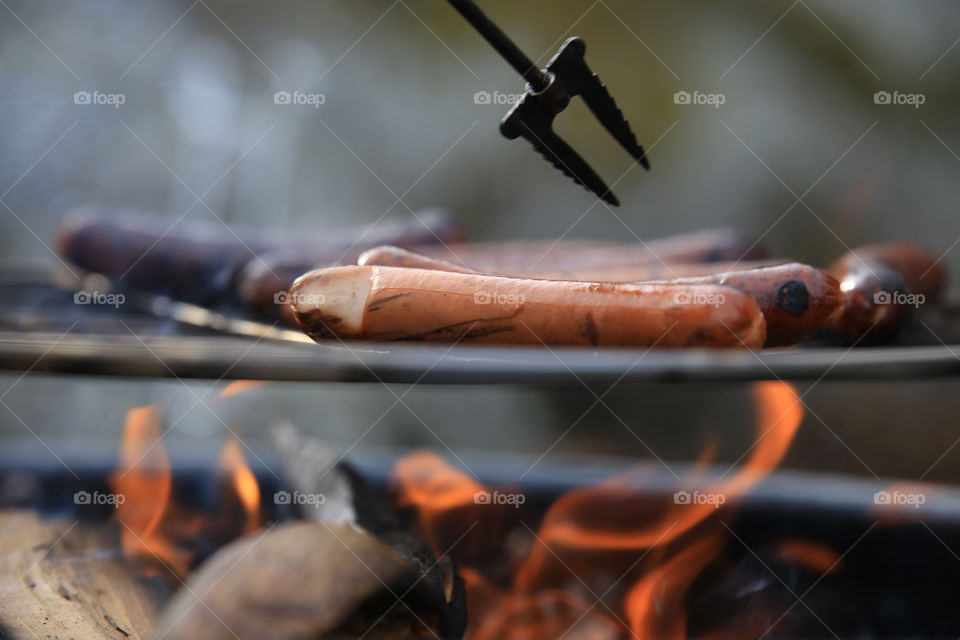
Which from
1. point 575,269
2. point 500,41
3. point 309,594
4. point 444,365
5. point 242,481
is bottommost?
point 242,481

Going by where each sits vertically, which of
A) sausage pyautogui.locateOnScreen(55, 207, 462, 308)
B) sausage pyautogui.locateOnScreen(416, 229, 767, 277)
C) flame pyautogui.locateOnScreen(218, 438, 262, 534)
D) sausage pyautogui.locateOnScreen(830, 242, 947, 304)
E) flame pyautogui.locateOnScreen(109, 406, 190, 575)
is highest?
sausage pyautogui.locateOnScreen(830, 242, 947, 304)

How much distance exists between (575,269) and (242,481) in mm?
966

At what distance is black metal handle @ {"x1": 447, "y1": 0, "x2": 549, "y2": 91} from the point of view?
1117mm

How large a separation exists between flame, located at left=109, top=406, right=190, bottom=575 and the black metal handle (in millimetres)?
1164

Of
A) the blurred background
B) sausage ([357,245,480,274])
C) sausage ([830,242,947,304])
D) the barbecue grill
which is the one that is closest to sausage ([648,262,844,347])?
the barbecue grill

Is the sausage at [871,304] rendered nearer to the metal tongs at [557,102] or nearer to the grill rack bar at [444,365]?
the grill rack bar at [444,365]

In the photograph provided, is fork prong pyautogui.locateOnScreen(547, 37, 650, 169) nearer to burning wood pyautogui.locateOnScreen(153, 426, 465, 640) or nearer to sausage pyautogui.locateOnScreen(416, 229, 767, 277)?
sausage pyautogui.locateOnScreen(416, 229, 767, 277)

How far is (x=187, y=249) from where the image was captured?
224 centimetres

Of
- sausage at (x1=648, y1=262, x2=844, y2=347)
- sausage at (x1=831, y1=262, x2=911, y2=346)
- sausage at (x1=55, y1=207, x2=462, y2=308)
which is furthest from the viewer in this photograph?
sausage at (x1=55, y1=207, x2=462, y2=308)

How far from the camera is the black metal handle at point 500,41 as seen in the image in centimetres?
112

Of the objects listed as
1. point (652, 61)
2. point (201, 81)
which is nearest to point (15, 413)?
point (201, 81)

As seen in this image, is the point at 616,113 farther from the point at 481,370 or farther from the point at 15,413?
the point at 15,413

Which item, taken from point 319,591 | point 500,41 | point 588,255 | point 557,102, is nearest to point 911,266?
point 588,255

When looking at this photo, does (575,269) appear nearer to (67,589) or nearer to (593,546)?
(593,546)
